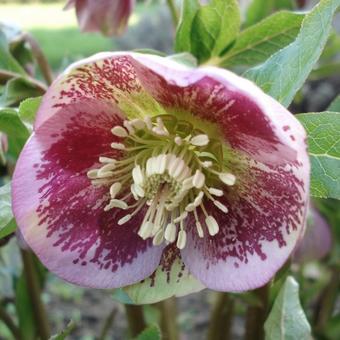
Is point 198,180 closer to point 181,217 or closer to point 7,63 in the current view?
point 181,217

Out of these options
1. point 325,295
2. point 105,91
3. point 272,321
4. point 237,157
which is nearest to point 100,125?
point 105,91

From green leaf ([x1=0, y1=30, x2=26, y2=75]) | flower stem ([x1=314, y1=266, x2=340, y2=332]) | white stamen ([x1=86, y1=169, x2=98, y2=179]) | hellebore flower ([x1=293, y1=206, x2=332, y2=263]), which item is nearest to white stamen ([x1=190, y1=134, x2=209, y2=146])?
white stamen ([x1=86, y1=169, x2=98, y2=179])

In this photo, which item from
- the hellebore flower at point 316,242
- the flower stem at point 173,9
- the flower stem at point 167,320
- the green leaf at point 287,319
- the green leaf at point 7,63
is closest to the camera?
the green leaf at point 287,319

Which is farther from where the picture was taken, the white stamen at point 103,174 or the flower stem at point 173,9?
the flower stem at point 173,9

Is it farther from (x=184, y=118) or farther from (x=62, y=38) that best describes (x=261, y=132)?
(x=62, y=38)

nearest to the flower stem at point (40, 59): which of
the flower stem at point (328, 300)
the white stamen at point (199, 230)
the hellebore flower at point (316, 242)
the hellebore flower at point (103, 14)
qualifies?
the hellebore flower at point (103, 14)

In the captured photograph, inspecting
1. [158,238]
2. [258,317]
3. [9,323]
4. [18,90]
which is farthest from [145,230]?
[9,323]

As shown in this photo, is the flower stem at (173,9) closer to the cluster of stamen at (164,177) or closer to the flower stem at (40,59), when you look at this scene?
the flower stem at (40,59)
